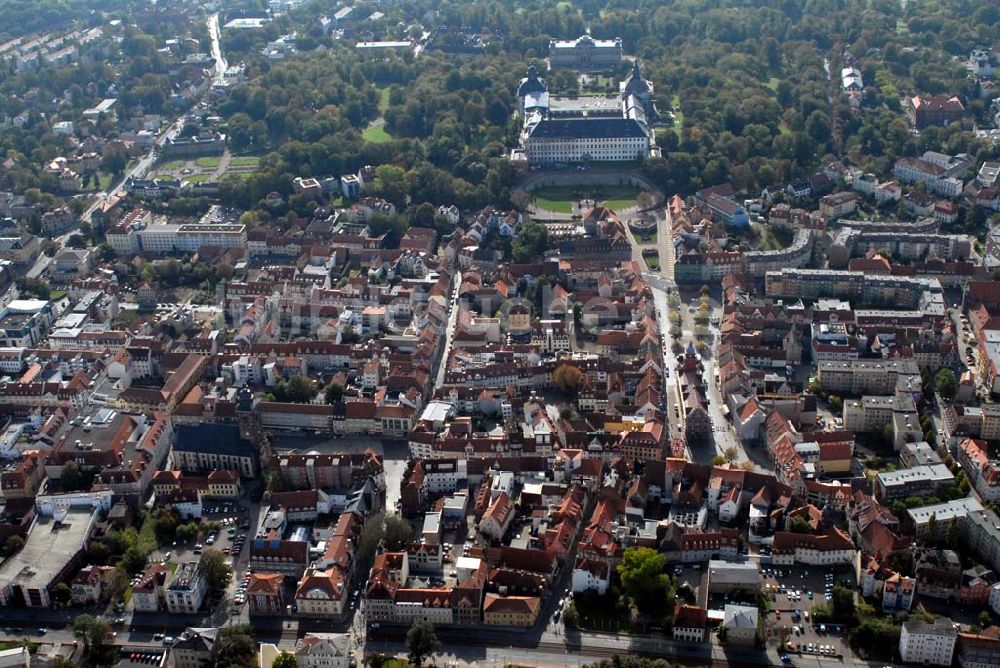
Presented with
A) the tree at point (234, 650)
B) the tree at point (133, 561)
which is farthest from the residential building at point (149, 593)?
the tree at point (234, 650)

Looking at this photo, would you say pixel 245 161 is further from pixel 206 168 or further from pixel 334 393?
pixel 334 393

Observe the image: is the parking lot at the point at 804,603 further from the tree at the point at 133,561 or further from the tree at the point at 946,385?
the tree at the point at 133,561

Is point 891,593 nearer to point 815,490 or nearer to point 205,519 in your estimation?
point 815,490

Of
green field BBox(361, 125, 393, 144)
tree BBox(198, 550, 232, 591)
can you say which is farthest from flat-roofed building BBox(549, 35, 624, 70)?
tree BBox(198, 550, 232, 591)

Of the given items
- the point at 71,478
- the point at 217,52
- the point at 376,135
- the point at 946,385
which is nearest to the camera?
the point at 71,478

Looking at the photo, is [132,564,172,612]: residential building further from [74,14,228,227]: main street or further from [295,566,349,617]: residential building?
[74,14,228,227]: main street

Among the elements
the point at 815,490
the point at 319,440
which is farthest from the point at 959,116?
the point at 319,440

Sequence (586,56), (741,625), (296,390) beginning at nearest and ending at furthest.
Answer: (741,625), (296,390), (586,56)

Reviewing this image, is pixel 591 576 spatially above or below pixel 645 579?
below

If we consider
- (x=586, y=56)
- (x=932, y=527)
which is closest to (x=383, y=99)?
(x=586, y=56)
